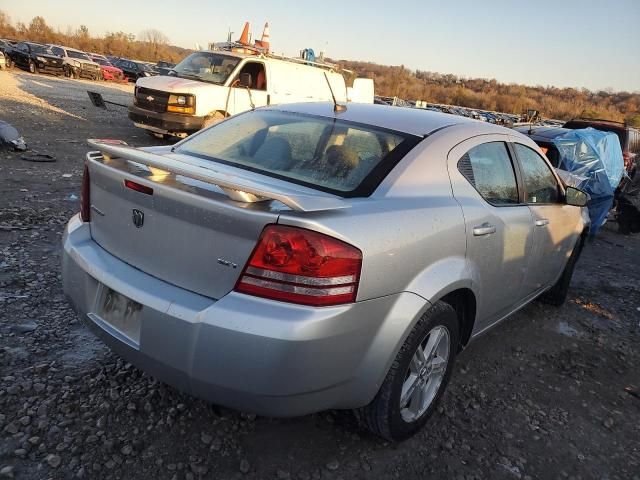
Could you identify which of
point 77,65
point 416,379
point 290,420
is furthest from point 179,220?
point 77,65

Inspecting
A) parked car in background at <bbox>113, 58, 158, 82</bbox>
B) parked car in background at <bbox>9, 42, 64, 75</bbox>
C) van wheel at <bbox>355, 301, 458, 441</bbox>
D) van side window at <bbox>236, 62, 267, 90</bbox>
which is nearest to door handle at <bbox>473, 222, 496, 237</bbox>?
van wheel at <bbox>355, 301, 458, 441</bbox>

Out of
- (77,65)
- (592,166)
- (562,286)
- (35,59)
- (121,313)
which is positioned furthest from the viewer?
(77,65)

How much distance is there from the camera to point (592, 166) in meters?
8.08

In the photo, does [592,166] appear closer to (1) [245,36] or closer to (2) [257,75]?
(2) [257,75]

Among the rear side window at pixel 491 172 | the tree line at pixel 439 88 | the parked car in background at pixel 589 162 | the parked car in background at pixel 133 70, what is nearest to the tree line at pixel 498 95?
the tree line at pixel 439 88

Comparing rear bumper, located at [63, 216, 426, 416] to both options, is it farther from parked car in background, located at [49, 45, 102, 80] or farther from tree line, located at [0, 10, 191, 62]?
tree line, located at [0, 10, 191, 62]

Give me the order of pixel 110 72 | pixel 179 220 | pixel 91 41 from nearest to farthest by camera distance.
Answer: pixel 179 220
pixel 110 72
pixel 91 41

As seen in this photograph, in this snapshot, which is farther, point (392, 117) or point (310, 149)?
point (392, 117)

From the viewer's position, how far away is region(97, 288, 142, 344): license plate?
2.18 metres

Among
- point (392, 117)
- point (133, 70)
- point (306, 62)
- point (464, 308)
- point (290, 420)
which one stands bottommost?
point (133, 70)

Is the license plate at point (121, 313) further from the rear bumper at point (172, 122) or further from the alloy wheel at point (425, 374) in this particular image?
the rear bumper at point (172, 122)

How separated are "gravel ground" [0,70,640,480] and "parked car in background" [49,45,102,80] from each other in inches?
1158

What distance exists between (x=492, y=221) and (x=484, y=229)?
13 cm

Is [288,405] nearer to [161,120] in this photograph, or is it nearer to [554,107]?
[161,120]
